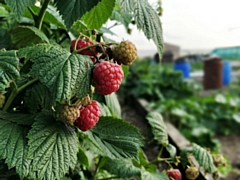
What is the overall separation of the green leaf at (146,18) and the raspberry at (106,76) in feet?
0.25

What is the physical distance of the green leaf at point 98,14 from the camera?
0.65 metres

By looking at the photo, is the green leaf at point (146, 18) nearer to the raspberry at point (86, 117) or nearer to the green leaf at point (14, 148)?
the raspberry at point (86, 117)

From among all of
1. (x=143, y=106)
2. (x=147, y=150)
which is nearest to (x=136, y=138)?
(x=147, y=150)

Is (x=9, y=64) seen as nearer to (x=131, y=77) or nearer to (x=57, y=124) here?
(x=57, y=124)

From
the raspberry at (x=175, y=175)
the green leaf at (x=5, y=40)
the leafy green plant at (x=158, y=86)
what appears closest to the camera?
the green leaf at (x=5, y=40)

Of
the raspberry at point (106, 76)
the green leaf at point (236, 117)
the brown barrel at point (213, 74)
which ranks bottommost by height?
the brown barrel at point (213, 74)

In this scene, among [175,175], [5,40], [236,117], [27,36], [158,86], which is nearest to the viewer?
[27,36]

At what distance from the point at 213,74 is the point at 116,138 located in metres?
4.63

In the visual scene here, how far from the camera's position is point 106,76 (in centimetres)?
50

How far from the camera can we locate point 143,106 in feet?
8.46

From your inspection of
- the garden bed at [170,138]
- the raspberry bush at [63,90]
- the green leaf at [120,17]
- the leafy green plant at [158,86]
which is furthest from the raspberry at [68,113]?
the leafy green plant at [158,86]

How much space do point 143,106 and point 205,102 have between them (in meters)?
0.77

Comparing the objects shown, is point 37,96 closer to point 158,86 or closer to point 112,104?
point 112,104

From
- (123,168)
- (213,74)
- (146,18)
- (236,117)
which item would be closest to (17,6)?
(146,18)
